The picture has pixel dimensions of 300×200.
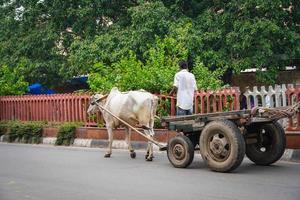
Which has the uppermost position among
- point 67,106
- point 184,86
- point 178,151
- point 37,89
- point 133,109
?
point 37,89

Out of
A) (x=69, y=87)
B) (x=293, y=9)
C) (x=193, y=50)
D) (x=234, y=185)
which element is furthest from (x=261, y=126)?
(x=69, y=87)

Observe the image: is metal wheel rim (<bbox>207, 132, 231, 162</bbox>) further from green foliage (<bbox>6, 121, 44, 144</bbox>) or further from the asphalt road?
green foliage (<bbox>6, 121, 44, 144</bbox>)

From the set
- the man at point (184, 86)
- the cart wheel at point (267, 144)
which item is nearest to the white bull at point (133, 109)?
the man at point (184, 86)

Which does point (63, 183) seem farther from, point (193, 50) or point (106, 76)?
point (193, 50)

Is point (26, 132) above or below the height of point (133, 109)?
below

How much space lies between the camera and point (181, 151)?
9.56 meters

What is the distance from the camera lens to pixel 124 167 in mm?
10086

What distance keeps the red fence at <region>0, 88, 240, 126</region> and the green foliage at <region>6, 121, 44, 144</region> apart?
65 cm

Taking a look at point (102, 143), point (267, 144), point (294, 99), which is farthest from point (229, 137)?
point (102, 143)

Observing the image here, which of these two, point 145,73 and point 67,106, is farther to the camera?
point 67,106

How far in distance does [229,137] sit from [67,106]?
889 cm

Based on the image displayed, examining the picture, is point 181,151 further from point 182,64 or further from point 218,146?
point 182,64

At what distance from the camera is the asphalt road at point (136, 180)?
718 centimetres

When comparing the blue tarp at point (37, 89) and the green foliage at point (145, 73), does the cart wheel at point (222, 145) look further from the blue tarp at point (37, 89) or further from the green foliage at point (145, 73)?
the blue tarp at point (37, 89)
